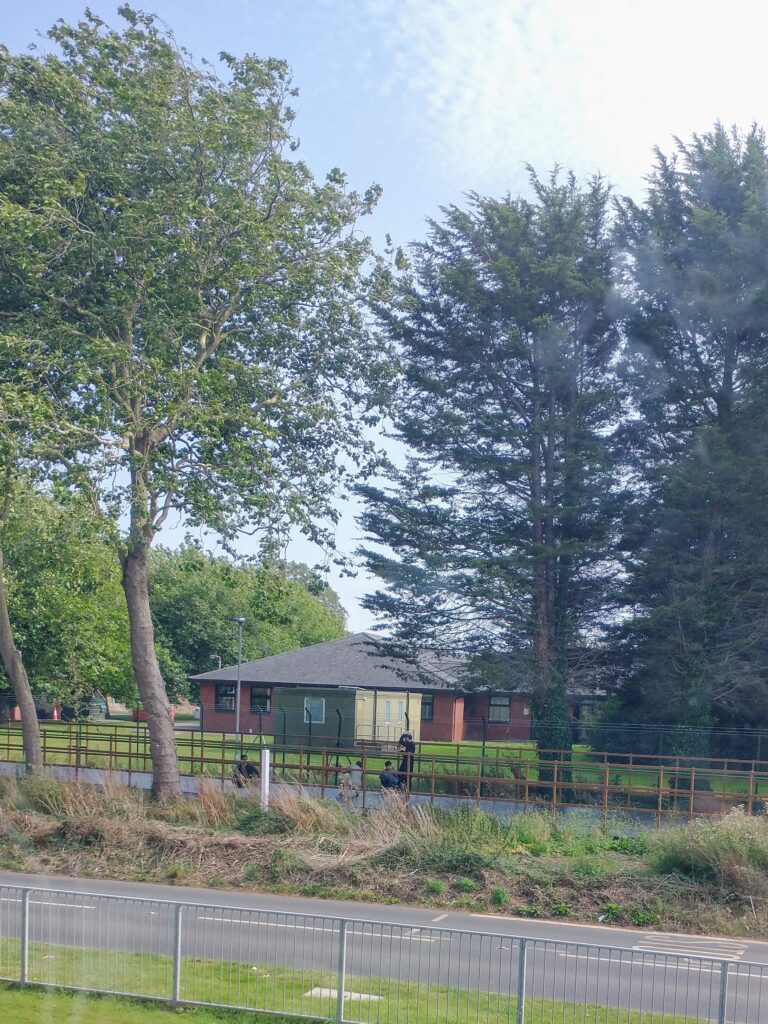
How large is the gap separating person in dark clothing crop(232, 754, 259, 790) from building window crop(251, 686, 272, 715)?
99.4 ft

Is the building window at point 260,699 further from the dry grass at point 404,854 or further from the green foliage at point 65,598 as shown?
the dry grass at point 404,854

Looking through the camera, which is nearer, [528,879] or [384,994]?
[384,994]

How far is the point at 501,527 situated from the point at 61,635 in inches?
734

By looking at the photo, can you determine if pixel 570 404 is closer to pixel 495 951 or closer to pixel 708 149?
pixel 708 149

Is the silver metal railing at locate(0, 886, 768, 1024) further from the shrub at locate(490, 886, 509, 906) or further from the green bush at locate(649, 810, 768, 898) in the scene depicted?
the green bush at locate(649, 810, 768, 898)

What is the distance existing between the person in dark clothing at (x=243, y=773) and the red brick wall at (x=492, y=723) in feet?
71.3

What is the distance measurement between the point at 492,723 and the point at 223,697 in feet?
53.2

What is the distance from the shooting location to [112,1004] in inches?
387

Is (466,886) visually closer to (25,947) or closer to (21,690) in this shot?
(25,947)

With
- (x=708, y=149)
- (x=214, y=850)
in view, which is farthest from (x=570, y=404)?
(x=214, y=850)

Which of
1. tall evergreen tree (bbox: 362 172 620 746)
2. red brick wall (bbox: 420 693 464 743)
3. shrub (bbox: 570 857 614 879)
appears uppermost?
tall evergreen tree (bbox: 362 172 620 746)

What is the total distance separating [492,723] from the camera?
48.8 metres

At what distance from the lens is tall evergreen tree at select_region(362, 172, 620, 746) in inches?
1278

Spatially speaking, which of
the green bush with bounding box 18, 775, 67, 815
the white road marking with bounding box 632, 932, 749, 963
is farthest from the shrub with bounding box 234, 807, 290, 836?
the white road marking with bounding box 632, 932, 749, 963
